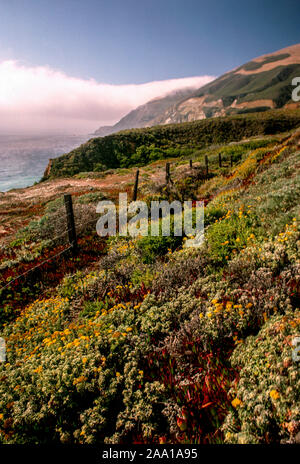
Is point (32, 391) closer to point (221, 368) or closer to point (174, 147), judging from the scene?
point (221, 368)

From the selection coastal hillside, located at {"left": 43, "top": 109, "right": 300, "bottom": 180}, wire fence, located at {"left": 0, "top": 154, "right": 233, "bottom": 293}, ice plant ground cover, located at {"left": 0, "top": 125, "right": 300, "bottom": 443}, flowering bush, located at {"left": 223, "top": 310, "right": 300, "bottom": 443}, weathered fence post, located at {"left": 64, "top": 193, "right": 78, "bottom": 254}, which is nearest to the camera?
flowering bush, located at {"left": 223, "top": 310, "right": 300, "bottom": 443}

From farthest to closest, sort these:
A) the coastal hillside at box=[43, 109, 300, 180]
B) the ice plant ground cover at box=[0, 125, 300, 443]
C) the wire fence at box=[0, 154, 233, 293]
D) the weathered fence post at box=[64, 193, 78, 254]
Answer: the coastal hillside at box=[43, 109, 300, 180]
the wire fence at box=[0, 154, 233, 293]
the weathered fence post at box=[64, 193, 78, 254]
the ice plant ground cover at box=[0, 125, 300, 443]

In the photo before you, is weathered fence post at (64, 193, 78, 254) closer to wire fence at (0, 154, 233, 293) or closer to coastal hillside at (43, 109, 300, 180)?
wire fence at (0, 154, 233, 293)

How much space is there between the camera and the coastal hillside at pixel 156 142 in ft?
119

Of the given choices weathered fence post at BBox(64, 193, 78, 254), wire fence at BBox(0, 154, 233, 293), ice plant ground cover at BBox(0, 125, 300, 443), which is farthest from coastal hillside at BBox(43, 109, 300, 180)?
ice plant ground cover at BBox(0, 125, 300, 443)

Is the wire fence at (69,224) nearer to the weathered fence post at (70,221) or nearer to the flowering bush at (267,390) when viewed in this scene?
the weathered fence post at (70,221)

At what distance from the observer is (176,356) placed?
3113 mm

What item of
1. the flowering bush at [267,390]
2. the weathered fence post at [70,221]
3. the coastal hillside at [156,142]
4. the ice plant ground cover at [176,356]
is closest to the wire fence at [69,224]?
the weathered fence post at [70,221]

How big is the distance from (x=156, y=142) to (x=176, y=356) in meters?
→ 43.3

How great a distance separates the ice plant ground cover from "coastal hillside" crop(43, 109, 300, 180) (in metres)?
32.1

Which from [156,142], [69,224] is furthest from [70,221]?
[156,142]

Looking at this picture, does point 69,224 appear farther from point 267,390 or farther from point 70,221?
point 267,390

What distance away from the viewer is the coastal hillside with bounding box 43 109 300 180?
36.4 meters
